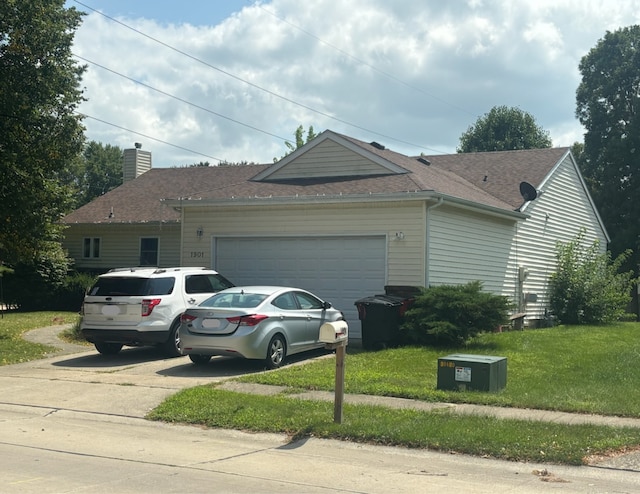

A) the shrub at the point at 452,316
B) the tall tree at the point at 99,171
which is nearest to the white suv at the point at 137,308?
the shrub at the point at 452,316

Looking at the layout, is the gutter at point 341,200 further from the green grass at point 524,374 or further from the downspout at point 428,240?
the green grass at point 524,374

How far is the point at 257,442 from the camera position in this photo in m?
8.88

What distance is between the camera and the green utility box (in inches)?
451

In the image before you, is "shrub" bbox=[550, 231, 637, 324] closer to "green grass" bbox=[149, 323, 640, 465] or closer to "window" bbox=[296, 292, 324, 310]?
"green grass" bbox=[149, 323, 640, 465]

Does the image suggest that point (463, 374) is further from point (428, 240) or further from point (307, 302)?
point (428, 240)

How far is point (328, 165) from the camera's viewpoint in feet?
67.5

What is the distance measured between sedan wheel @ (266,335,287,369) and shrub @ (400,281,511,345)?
3.30 meters

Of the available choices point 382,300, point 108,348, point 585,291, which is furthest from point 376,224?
point 585,291

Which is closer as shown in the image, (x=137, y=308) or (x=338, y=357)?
(x=338, y=357)

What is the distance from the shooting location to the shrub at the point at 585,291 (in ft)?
77.5

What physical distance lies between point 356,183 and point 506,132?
3221 centimetres

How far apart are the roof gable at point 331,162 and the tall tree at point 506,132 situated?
1137 inches

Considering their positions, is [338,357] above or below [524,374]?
above

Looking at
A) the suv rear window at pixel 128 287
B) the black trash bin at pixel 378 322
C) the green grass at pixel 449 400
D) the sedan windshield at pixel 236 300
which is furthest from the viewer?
the black trash bin at pixel 378 322
